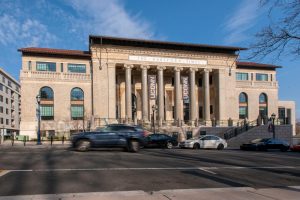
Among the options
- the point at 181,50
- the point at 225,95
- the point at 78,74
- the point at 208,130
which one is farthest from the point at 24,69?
the point at 225,95

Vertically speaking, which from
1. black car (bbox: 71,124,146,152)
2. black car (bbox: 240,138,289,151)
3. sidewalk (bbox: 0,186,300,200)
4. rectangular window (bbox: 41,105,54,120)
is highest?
rectangular window (bbox: 41,105,54,120)

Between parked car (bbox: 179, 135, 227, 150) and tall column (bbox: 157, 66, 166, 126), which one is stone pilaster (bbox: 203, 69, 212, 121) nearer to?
tall column (bbox: 157, 66, 166, 126)

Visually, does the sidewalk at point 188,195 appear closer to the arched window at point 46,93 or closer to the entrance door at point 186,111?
the arched window at point 46,93

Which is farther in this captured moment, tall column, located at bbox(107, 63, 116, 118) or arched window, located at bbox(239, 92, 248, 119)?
arched window, located at bbox(239, 92, 248, 119)

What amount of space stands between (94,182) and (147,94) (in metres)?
44.4

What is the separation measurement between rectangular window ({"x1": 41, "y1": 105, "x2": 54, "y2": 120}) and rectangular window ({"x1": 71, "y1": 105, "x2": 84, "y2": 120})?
3117 mm

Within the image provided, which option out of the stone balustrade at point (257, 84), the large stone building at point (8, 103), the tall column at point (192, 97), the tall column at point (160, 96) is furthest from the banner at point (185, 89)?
the large stone building at point (8, 103)

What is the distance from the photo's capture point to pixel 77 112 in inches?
2092

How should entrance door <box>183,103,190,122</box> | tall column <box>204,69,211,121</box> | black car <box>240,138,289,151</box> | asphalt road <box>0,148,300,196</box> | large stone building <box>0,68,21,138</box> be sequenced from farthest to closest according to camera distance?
large stone building <box>0,68,21,138</box>, entrance door <box>183,103,190,122</box>, tall column <box>204,69,211,121</box>, black car <box>240,138,289,151</box>, asphalt road <box>0,148,300,196</box>

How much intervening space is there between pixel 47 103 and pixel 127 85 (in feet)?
40.9

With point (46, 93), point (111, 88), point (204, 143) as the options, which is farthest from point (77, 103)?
point (204, 143)

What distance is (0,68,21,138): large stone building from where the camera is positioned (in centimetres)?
9572

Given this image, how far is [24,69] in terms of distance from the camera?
2012 inches

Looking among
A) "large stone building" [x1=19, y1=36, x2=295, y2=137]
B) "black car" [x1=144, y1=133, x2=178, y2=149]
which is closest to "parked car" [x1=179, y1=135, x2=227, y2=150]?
"black car" [x1=144, y1=133, x2=178, y2=149]
